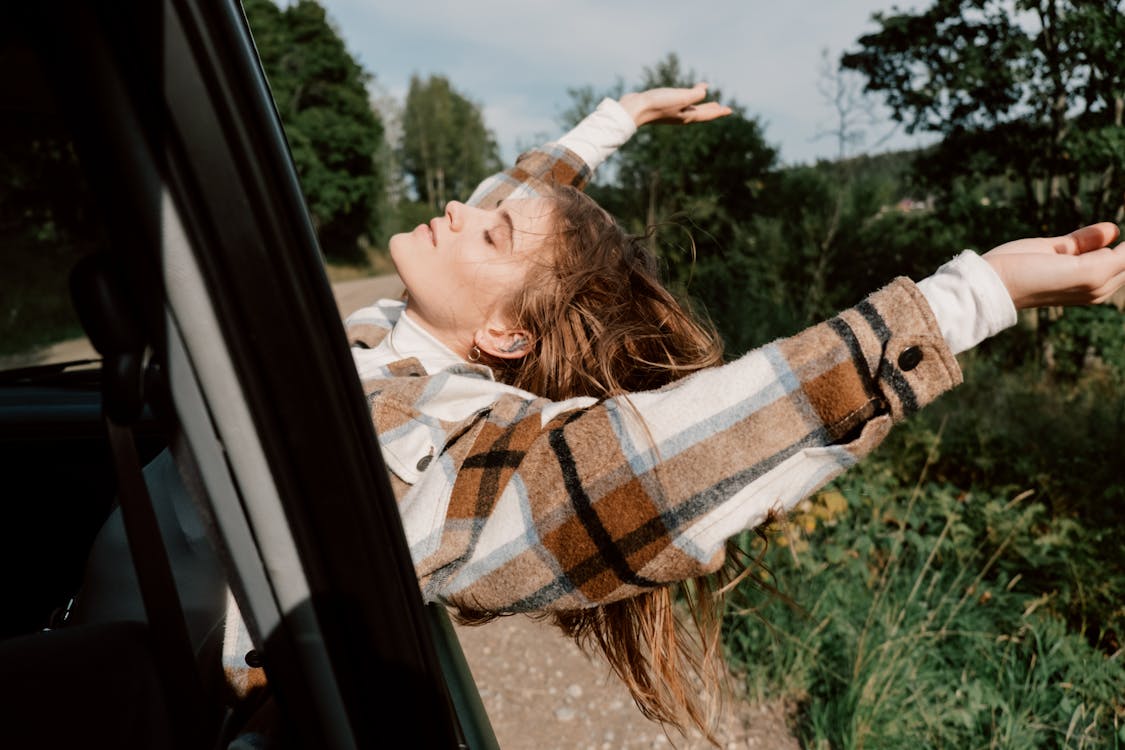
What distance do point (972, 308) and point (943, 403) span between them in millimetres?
5585

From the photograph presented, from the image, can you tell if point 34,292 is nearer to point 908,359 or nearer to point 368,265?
point 908,359

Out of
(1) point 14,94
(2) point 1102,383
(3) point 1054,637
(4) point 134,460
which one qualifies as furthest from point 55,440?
(2) point 1102,383

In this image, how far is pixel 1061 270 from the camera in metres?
1.02

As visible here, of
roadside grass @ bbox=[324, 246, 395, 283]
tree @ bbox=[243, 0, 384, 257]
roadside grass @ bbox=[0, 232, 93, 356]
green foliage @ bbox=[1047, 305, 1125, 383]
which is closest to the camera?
roadside grass @ bbox=[0, 232, 93, 356]

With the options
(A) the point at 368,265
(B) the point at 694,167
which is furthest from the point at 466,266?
(A) the point at 368,265

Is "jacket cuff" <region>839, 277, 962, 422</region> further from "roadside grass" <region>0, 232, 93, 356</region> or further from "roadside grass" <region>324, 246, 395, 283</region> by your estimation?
"roadside grass" <region>324, 246, 395, 283</region>

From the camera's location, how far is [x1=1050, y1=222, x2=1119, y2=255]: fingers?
1067mm

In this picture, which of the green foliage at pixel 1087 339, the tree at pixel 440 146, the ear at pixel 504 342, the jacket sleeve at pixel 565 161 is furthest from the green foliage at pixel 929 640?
the tree at pixel 440 146

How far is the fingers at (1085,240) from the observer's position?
1.07 metres

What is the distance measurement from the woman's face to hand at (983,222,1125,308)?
44.7 inches

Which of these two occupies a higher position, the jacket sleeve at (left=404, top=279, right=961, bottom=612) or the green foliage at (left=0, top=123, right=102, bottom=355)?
the green foliage at (left=0, top=123, right=102, bottom=355)

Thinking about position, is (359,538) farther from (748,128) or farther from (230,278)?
(748,128)

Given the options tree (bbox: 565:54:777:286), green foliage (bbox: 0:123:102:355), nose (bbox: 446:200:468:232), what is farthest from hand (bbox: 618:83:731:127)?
tree (bbox: 565:54:777:286)

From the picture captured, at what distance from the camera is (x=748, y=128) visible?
34.9 feet
